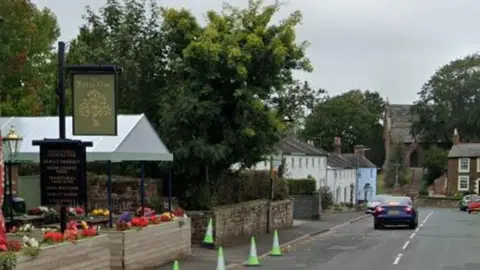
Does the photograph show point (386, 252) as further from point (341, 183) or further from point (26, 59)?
point (341, 183)

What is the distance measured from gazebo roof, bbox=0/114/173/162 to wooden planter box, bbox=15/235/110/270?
289 cm

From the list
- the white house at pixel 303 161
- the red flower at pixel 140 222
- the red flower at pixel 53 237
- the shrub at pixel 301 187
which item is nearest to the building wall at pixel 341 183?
the white house at pixel 303 161

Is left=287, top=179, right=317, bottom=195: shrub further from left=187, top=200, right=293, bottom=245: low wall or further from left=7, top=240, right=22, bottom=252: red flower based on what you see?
left=7, top=240, right=22, bottom=252: red flower

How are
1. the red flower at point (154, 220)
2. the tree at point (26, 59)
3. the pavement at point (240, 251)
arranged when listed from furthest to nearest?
the tree at point (26, 59), the pavement at point (240, 251), the red flower at point (154, 220)

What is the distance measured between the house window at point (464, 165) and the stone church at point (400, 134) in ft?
58.7

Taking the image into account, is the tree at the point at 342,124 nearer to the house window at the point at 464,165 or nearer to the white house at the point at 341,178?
the house window at the point at 464,165

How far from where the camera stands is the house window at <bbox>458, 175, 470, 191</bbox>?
96.2m

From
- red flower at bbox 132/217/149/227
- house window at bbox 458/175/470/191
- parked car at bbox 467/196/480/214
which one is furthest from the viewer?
house window at bbox 458/175/470/191

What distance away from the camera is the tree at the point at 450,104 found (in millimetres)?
108000

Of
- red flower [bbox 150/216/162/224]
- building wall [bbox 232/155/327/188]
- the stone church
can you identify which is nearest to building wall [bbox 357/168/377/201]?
building wall [bbox 232/155/327/188]

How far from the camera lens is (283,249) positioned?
2283 centimetres

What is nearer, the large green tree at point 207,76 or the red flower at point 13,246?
the red flower at point 13,246

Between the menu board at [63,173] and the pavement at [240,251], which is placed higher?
the menu board at [63,173]

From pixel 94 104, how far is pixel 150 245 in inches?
138
